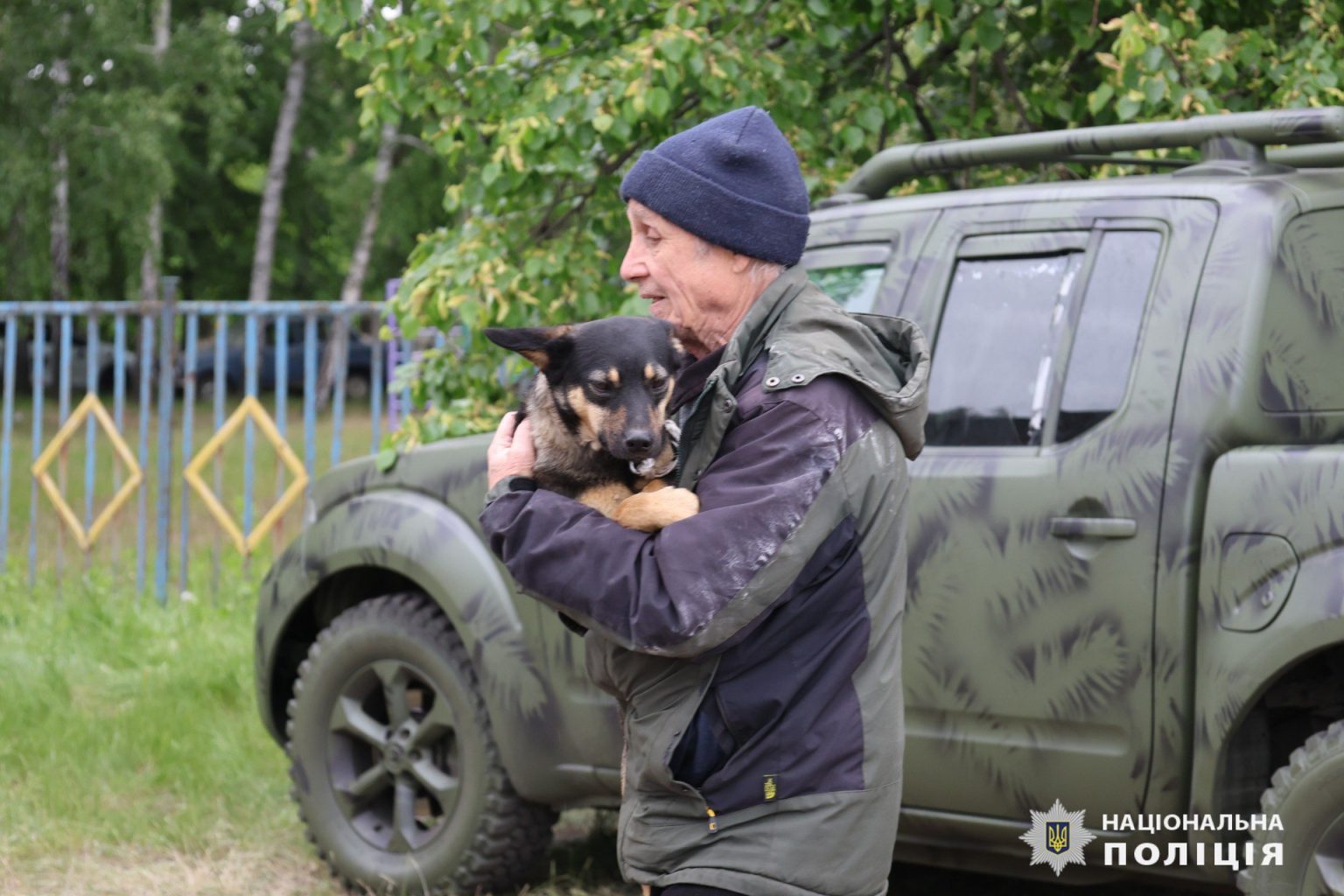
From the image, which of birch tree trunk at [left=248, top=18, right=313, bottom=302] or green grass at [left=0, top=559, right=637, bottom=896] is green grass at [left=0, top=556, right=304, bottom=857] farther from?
birch tree trunk at [left=248, top=18, right=313, bottom=302]

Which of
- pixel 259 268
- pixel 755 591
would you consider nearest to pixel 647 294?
pixel 755 591

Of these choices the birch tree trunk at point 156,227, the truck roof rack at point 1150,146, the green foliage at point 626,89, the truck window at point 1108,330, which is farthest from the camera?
the birch tree trunk at point 156,227

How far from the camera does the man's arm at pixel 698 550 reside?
2.22 metres

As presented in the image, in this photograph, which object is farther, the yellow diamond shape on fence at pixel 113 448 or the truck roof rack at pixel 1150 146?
the yellow diamond shape on fence at pixel 113 448

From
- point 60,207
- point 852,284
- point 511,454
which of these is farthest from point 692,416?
point 60,207

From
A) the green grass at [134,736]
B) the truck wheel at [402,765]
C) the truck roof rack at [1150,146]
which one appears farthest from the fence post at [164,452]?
the truck roof rack at [1150,146]

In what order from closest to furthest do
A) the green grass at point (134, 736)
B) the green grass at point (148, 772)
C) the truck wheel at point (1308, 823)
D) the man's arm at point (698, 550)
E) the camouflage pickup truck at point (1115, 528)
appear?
the man's arm at point (698, 550) → the truck wheel at point (1308, 823) → the camouflage pickup truck at point (1115, 528) → the green grass at point (148, 772) → the green grass at point (134, 736)

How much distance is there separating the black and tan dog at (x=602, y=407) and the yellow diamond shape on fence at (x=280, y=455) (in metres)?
6.25

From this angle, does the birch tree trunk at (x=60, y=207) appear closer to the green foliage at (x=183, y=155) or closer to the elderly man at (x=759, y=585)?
the green foliage at (x=183, y=155)

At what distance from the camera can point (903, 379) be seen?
2.53 m

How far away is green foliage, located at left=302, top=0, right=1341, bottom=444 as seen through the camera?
579 centimetres

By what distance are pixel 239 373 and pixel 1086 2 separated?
572 inches

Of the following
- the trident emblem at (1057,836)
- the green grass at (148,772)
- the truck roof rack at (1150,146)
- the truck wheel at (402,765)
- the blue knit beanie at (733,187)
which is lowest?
the green grass at (148,772)

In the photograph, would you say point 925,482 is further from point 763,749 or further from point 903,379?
point 763,749
